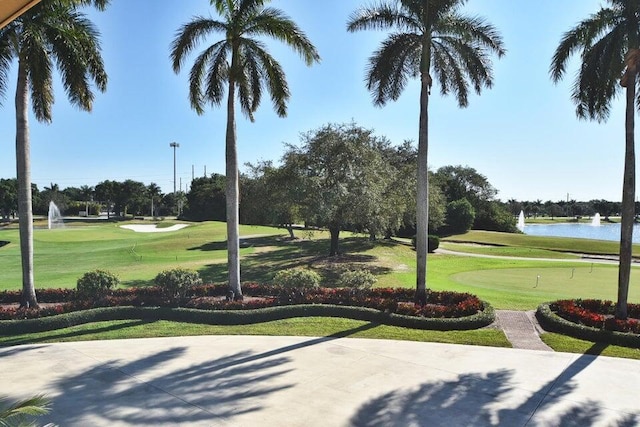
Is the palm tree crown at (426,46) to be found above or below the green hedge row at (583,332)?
above

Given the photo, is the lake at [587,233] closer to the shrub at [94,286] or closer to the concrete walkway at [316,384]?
the concrete walkway at [316,384]

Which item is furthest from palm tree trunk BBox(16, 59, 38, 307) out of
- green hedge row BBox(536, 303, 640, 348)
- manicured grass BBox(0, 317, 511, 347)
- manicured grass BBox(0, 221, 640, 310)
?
green hedge row BBox(536, 303, 640, 348)

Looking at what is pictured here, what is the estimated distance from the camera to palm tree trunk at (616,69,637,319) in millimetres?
12516

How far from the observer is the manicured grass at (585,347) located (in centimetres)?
1047

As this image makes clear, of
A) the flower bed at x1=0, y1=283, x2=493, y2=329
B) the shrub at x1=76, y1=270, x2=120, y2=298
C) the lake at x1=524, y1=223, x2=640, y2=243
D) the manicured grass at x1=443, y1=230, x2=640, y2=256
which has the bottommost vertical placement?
the lake at x1=524, y1=223, x2=640, y2=243

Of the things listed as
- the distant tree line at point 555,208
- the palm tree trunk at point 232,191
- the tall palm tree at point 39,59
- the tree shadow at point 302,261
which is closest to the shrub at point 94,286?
the tall palm tree at point 39,59

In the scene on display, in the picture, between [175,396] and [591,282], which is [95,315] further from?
[591,282]

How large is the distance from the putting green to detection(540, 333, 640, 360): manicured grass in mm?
5323

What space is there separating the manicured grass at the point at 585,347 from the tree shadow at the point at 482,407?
2.49 metres

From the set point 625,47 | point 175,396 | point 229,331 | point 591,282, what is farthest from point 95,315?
point 591,282

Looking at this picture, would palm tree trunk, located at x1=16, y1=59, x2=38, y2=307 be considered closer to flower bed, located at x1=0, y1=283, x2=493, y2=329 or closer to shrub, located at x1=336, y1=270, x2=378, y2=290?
flower bed, located at x1=0, y1=283, x2=493, y2=329

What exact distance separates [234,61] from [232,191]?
4.21 metres

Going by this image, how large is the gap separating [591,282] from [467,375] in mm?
15416

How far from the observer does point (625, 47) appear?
1259 cm
